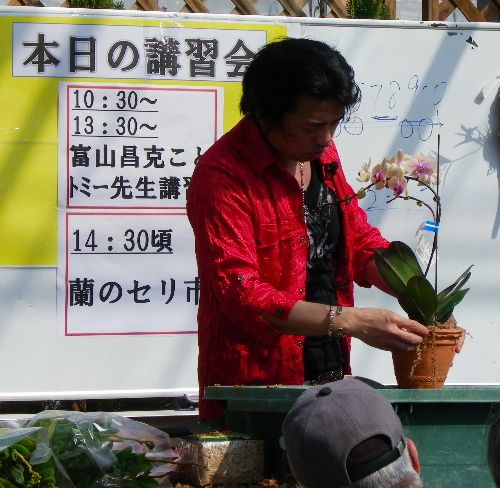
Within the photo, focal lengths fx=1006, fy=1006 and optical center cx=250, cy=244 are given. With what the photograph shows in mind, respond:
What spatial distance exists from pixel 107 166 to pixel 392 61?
1.25 m

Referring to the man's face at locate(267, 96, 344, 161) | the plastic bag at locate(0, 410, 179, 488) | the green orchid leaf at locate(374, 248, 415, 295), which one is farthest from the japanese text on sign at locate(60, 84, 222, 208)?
the plastic bag at locate(0, 410, 179, 488)

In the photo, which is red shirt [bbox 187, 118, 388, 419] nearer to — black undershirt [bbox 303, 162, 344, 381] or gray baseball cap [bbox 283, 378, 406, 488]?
black undershirt [bbox 303, 162, 344, 381]

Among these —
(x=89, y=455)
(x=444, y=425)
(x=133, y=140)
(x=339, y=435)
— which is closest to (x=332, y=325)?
(x=444, y=425)

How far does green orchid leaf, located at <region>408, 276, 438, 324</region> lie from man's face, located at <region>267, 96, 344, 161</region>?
0.39 metres

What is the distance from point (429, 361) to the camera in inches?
82.0

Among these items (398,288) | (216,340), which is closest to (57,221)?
(216,340)

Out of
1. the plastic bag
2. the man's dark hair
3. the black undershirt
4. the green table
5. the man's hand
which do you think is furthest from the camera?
the black undershirt

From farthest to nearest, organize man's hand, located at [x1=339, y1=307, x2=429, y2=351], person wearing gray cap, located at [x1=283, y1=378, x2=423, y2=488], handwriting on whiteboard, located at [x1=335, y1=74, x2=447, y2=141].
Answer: handwriting on whiteboard, located at [x1=335, y1=74, x2=447, y2=141], man's hand, located at [x1=339, y1=307, x2=429, y2=351], person wearing gray cap, located at [x1=283, y1=378, x2=423, y2=488]

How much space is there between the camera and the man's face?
87.0 inches

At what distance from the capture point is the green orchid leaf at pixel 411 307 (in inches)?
83.7

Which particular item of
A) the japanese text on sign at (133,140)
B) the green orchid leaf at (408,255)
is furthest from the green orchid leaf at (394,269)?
the japanese text on sign at (133,140)

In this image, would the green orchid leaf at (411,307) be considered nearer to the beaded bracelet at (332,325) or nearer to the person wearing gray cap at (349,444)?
the beaded bracelet at (332,325)

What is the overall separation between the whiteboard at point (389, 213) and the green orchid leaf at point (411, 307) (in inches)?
78.3

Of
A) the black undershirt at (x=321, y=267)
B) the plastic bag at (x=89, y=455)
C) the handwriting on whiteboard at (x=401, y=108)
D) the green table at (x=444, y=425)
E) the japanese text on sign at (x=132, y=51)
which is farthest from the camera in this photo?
the handwriting on whiteboard at (x=401, y=108)
